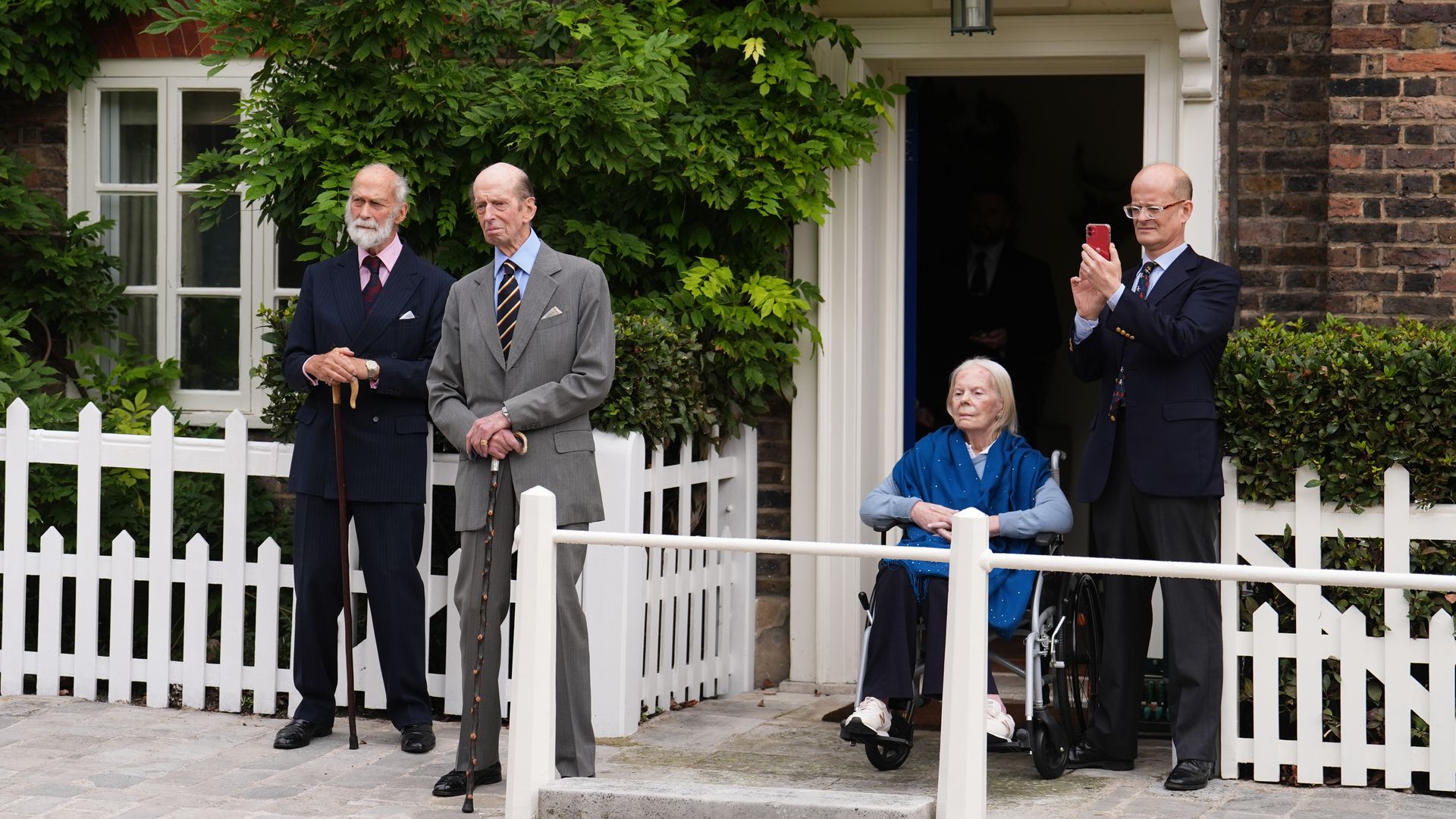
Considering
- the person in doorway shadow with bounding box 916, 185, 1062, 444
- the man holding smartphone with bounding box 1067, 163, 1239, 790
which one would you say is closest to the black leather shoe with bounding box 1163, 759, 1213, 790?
the man holding smartphone with bounding box 1067, 163, 1239, 790

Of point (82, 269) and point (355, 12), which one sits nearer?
point (355, 12)

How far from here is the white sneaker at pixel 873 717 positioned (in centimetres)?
544

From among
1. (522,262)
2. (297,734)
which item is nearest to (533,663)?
(522,262)

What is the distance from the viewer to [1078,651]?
596 cm

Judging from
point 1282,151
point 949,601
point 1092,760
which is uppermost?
point 1282,151

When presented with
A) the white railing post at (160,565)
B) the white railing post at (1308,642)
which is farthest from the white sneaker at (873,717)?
the white railing post at (160,565)

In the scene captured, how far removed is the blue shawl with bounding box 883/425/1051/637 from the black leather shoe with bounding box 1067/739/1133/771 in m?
0.49

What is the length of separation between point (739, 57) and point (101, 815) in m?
3.67

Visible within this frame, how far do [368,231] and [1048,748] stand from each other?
2778 mm

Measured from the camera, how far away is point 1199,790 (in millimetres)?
5406

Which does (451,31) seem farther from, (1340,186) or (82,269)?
(1340,186)

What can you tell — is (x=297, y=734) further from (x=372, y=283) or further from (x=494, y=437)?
(x=372, y=283)

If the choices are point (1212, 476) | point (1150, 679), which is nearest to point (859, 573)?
point (1150, 679)

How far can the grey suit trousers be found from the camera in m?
5.21
